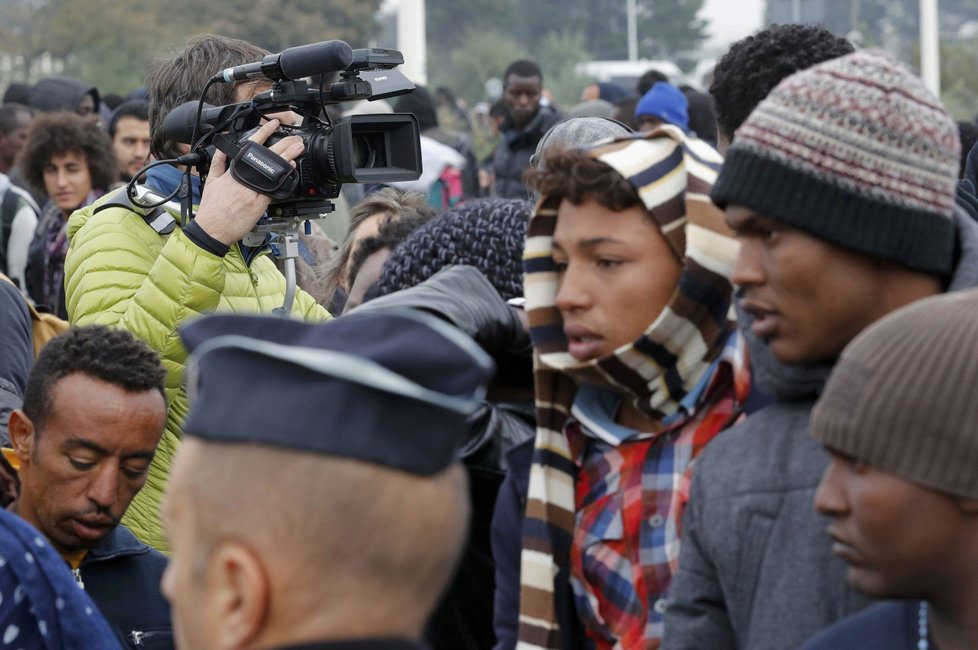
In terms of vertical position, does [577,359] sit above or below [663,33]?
above

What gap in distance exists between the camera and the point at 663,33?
59656 mm

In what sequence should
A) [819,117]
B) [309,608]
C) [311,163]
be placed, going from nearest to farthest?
[309,608] → [819,117] → [311,163]

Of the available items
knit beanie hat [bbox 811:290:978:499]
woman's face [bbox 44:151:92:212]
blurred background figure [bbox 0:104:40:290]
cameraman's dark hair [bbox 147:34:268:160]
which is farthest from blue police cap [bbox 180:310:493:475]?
woman's face [bbox 44:151:92:212]

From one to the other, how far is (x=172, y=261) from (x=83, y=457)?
1.93 feet

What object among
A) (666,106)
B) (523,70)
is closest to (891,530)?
(666,106)

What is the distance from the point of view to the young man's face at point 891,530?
6.10 ft

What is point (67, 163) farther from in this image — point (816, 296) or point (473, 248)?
point (816, 296)

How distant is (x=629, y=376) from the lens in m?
2.41

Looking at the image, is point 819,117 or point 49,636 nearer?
point 819,117

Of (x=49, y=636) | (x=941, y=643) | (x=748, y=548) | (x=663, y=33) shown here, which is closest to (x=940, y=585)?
(x=941, y=643)

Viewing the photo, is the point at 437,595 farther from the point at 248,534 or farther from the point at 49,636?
the point at 49,636

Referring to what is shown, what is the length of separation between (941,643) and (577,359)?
76cm

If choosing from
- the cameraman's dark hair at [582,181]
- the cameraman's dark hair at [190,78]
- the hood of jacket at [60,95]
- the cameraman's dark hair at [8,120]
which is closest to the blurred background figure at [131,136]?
the cameraman's dark hair at [8,120]

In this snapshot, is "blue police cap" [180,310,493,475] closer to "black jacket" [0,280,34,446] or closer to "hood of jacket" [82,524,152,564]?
"hood of jacket" [82,524,152,564]
